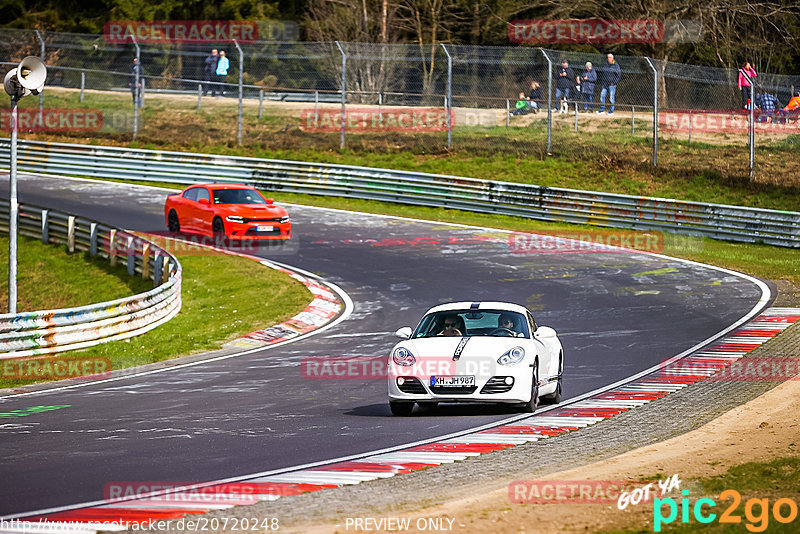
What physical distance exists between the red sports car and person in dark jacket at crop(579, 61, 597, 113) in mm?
10888

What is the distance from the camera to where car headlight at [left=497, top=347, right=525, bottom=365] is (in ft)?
37.8

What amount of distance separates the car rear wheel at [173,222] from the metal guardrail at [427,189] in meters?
6.58

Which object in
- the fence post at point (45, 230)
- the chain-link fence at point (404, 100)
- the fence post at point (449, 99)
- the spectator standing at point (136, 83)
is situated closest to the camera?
the fence post at point (45, 230)

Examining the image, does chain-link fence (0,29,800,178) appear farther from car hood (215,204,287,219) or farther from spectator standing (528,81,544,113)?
car hood (215,204,287,219)

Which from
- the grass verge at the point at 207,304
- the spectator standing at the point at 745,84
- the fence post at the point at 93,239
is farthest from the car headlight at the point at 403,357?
the spectator standing at the point at 745,84

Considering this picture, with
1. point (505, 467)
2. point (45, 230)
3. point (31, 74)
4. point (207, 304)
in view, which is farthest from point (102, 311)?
point (45, 230)

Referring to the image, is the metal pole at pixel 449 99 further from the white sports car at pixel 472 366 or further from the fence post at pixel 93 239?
the white sports car at pixel 472 366

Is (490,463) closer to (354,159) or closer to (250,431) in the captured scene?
(250,431)

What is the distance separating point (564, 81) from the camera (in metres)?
32.8

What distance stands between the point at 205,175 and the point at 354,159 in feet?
16.2

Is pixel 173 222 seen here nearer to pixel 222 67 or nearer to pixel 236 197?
pixel 236 197

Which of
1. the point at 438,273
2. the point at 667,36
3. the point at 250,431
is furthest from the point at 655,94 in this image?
the point at 250,431

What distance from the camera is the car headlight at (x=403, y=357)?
11.7m

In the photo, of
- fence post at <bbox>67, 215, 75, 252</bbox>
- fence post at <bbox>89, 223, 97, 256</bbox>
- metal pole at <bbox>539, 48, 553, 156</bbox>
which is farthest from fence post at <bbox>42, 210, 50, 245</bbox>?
metal pole at <bbox>539, 48, 553, 156</bbox>
